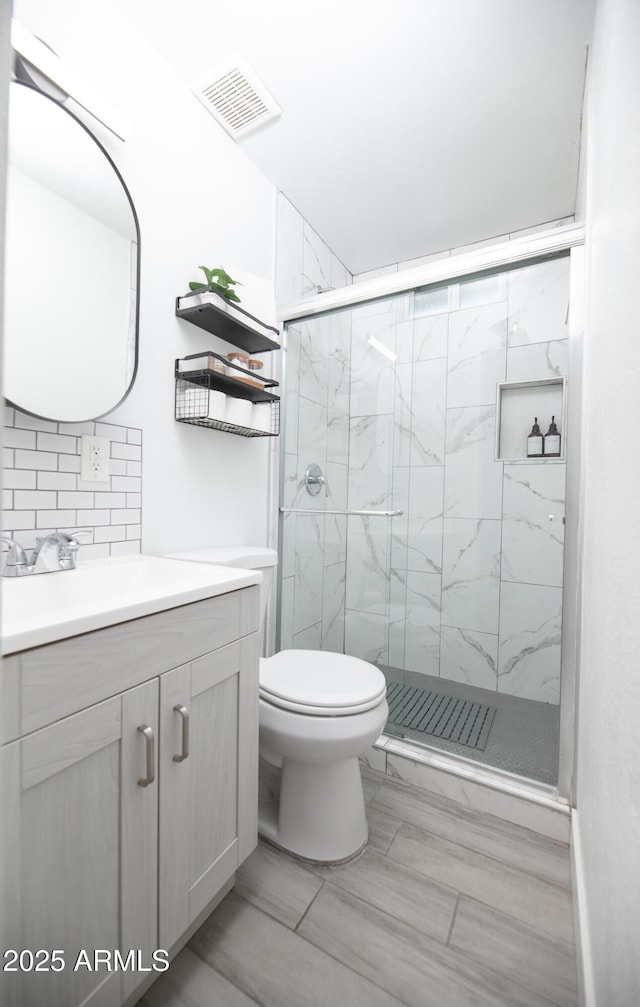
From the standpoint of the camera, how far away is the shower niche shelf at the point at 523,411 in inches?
88.0

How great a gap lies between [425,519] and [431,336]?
0.90 meters

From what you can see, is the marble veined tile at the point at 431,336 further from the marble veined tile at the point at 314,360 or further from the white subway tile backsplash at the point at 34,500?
the white subway tile backsplash at the point at 34,500

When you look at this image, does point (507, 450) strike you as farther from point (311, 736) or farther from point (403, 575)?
point (311, 736)

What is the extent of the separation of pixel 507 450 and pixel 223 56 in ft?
6.32

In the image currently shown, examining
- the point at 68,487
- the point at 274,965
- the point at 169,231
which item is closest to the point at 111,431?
the point at 68,487

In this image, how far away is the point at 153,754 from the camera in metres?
0.86

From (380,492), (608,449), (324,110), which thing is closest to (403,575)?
(380,492)

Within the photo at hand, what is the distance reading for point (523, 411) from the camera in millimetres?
2270

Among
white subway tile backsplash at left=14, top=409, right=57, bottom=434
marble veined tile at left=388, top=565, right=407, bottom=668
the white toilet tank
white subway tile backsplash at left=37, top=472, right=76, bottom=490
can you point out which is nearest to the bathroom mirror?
white subway tile backsplash at left=14, top=409, right=57, bottom=434

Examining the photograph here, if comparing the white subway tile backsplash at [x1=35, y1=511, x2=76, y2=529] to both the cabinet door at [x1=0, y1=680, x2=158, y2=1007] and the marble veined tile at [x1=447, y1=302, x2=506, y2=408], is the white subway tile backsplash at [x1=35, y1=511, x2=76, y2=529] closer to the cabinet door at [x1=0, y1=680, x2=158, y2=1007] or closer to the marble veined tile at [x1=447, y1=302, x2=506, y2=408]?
the cabinet door at [x1=0, y1=680, x2=158, y2=1007]

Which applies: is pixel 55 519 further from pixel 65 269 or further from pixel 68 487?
pixel 65 269

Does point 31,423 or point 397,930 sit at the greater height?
point 31,423

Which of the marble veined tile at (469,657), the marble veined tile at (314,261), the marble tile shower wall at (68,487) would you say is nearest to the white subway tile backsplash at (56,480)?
the marble tile shower wall at (68,487)

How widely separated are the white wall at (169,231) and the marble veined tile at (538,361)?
1.25 meters
